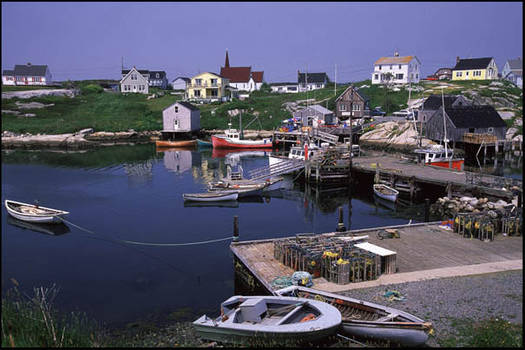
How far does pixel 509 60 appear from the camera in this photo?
5399 inches

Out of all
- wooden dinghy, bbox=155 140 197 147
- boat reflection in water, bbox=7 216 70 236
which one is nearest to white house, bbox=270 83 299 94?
wooden dinghy, bbox=155 140 197 147

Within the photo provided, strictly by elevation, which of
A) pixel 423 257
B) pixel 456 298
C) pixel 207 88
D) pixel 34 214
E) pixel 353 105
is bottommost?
pixel 456 298

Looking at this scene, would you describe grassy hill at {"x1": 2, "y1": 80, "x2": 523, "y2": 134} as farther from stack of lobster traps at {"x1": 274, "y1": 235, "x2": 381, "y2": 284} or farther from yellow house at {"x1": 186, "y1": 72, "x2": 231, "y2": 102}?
stack of lobster traps at {"x1": 274, "y1": 235, "x2": 381, "y2": 284}

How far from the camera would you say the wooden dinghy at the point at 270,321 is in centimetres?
1274

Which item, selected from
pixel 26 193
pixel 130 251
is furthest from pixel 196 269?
pixel 26 193

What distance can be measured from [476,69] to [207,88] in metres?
64.4

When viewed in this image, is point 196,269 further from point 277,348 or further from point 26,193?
point 26,193

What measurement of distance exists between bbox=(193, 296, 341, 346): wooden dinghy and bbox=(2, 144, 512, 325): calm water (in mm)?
4664

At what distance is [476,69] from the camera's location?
358 ft

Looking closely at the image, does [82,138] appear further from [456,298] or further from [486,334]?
[486,334]

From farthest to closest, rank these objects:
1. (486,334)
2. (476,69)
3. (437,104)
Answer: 1. (476,69)
2. (437,104)
3. (486,334)

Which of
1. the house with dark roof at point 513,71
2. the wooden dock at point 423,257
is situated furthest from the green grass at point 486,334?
the house with dark roof at point 513,71

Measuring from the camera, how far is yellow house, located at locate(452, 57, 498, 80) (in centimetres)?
10812

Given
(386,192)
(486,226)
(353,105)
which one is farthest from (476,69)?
(486,226)
